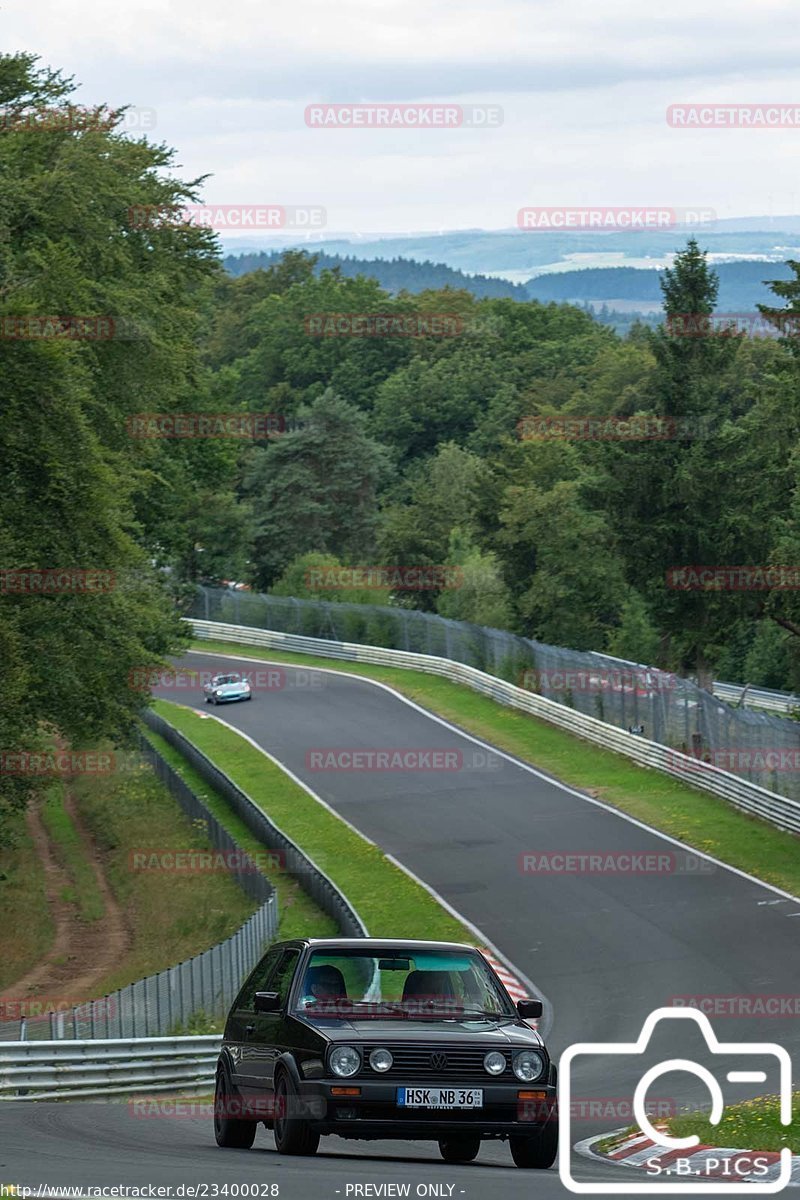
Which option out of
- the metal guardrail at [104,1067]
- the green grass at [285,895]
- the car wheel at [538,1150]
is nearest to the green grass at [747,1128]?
the car wheel at [538,1150]

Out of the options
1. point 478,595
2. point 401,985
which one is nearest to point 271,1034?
point 401,985

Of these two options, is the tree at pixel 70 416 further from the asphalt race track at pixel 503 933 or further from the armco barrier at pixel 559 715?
the armco barrier at pixel 559 715

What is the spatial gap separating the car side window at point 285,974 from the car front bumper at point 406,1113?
126 centimetres

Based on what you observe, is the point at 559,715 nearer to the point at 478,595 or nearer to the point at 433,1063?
the point at 478,595

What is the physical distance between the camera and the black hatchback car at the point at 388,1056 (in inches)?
430

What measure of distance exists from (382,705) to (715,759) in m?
16.6

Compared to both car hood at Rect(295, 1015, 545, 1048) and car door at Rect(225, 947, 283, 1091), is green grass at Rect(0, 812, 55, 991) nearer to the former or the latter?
car door at Rect(225, 947, 283, 1091)

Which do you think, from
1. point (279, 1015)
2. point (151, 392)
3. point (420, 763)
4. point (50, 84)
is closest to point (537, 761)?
point (420, 763)

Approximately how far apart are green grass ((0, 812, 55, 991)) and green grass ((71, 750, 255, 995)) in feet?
5.33

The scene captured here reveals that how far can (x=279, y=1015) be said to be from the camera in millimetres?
12039

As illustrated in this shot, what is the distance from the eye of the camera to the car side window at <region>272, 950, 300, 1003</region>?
12.2 m

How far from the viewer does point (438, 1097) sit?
1086 centimetres

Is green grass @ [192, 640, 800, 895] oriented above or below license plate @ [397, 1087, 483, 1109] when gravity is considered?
below

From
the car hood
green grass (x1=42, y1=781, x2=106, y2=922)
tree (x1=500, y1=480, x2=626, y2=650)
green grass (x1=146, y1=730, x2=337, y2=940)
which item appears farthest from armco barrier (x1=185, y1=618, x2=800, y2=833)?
the car hood
